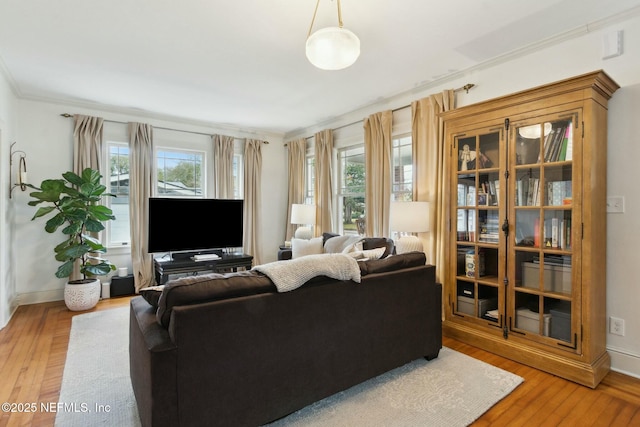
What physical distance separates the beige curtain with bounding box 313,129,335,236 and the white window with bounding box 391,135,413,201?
113 centimetres

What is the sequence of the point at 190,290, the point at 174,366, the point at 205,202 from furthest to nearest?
the point at 205,202 < the point at 190,290 < the point at 174,366

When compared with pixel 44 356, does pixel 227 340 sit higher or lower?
higher

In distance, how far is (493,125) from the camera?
2.73 meters

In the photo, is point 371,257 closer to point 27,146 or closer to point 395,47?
point 395,47

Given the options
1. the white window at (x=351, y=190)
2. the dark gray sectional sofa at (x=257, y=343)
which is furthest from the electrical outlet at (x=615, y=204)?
the white window at (x=351, y=190)

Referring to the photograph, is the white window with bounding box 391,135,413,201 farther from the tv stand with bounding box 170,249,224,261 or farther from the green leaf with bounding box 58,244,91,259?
the green leaf with bounding box 58,244,91,259

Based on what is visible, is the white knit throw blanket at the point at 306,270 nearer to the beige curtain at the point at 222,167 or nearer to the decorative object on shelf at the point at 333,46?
the decorative object on shelf at the point at 333,46

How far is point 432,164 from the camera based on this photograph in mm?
3520

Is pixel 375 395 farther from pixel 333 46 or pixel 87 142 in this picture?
pixel 87 142

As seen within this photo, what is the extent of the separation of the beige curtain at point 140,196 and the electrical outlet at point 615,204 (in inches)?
199

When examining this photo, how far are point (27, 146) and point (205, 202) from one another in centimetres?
219

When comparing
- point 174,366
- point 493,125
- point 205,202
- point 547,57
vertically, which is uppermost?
point 547,57

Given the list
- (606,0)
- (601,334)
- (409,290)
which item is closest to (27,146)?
(409,290)

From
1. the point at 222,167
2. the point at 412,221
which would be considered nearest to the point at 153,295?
the point at 412,221
